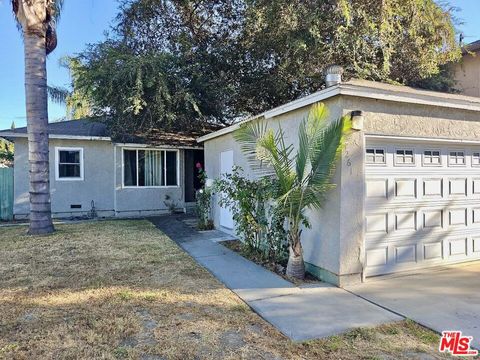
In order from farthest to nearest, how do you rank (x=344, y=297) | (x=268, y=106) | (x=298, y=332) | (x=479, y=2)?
(x=268, y=106)
(x=479, y=2)
(x=344, y=297)
(x=298, y=332)

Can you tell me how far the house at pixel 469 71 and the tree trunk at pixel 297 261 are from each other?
11.7 meters

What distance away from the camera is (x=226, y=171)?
950 centimetres

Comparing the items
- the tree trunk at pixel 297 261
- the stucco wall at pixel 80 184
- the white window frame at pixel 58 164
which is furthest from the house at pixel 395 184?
the white window frame at pixel 58 164

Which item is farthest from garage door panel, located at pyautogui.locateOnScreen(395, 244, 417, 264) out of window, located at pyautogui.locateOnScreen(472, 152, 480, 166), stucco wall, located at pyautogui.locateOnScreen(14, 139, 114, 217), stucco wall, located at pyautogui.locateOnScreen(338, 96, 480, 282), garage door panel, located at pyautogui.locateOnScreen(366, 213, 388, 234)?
stucco wall, located at pyautogui.locateOnScreen(14, 139, 114, 217)

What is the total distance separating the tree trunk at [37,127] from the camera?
30.8ft

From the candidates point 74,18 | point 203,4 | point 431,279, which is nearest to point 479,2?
point 203,4

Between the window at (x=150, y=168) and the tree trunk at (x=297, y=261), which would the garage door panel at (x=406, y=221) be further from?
the window at (x=150, y=168)

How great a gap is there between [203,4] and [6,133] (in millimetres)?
8450

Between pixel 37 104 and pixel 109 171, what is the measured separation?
4.79 metres

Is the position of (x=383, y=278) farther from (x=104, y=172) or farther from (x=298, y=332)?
(x=104, y=172)

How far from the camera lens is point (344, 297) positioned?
480 centimetres

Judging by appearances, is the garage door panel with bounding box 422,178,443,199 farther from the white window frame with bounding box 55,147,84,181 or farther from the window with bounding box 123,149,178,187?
the white window frame with bounding box 55,147,84,181

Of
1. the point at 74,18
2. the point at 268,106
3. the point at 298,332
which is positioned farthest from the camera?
the point at 268,106

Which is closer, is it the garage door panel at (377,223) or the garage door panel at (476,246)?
the garage door panel at (377,223)
